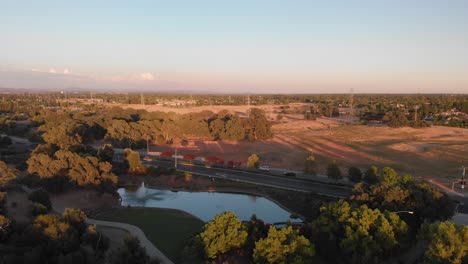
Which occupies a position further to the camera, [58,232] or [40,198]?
[40,198]

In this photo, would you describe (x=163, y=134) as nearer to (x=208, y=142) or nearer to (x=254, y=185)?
(x=208, y=142)

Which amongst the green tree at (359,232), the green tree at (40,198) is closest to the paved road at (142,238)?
the green tree at (40,198)

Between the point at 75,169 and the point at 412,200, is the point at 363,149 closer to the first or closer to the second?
the point at 412,200

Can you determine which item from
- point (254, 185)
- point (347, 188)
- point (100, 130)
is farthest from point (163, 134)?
point (347, 188)

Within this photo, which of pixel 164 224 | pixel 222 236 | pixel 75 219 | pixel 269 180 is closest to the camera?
pixel 222 236

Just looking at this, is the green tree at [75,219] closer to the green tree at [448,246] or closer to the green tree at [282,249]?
the green tree at [282,249]

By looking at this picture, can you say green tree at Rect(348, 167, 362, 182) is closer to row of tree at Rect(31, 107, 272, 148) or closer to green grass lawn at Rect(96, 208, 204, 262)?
green grass lawn at Rect(96, 208, 204, 262)

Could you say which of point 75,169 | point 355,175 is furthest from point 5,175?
point 355,175
